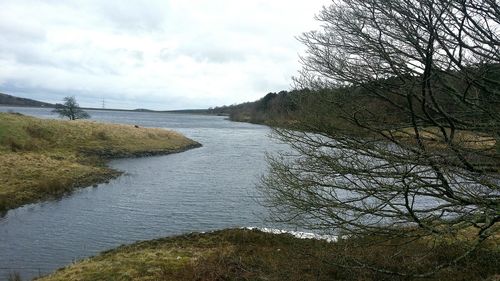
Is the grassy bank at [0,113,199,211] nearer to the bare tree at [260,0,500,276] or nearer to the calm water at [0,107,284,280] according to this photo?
the calm water at [0,107,284,280]

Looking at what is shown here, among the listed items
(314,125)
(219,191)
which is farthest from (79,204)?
(314,125)

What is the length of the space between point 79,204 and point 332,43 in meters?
19.5

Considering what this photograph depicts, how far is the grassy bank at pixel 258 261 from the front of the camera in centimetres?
971

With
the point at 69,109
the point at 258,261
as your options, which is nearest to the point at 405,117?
the point at 258,261

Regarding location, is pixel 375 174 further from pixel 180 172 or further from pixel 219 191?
pixel 180 172

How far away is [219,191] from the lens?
27547mm

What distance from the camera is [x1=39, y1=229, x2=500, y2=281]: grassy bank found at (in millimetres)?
9711

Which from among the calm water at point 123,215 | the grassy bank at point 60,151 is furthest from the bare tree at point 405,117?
the grassy bank at point 60,151

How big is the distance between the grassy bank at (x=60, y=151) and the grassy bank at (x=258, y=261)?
12.7 meters

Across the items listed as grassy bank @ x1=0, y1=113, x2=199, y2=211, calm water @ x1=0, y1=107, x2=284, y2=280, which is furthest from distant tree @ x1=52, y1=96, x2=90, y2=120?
calm water @ x1=0, y1=107, x2=284, y2=280

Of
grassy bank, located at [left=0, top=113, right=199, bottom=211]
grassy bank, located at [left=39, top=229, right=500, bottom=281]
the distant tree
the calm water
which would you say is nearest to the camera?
grassy bank, located at [left=39, top=229, right=500, bottom=281]

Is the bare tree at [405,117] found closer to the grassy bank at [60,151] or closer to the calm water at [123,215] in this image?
the calm water at [123,215]

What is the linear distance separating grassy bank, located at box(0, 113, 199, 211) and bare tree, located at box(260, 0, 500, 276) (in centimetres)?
1977

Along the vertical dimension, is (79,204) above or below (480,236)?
below
